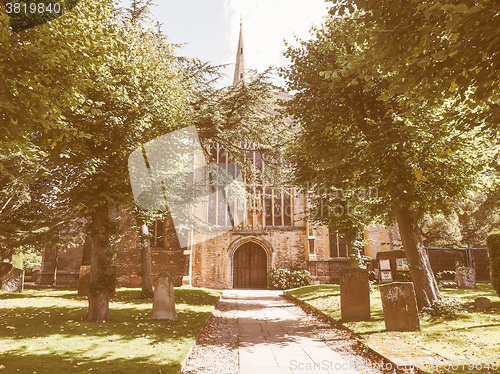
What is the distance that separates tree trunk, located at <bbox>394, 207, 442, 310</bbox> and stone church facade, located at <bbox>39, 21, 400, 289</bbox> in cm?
1300

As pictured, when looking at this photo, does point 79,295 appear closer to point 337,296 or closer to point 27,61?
point 337,296

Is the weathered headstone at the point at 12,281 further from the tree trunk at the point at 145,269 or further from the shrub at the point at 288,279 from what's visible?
the shrub at the point at 288,279

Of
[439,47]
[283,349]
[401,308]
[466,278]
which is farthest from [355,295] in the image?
[466,278]

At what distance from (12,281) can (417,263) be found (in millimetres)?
19705

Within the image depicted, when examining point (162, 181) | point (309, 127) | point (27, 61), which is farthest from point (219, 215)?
point (27, 61)

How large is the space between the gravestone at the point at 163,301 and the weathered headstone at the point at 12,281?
13102 mm

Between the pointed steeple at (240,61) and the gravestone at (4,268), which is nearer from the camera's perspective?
the gravestone at (4,268)

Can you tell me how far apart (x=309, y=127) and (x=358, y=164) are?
230 cm

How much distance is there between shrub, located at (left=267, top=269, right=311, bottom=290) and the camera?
22.9m

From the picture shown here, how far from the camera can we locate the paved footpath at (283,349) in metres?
5.48

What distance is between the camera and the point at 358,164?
9.10m

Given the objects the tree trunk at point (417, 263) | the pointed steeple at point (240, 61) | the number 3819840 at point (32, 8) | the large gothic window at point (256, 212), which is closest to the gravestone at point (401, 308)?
the tree trunk at point (417, 263)

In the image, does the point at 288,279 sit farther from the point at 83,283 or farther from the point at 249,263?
the point at 83,283

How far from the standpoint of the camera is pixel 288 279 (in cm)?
2303
